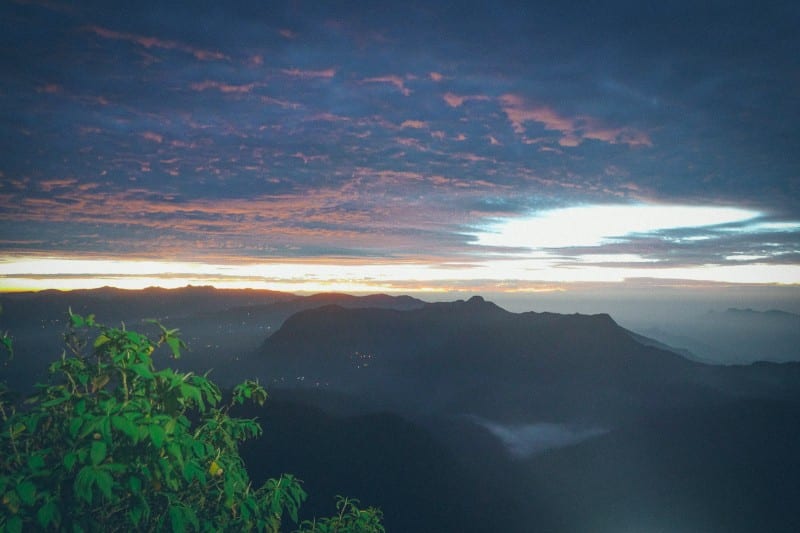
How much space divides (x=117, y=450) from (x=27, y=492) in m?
0.81

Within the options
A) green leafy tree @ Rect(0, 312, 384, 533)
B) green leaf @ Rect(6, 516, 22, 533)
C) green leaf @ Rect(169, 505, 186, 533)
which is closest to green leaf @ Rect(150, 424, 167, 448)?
green leafy tree @ Rect(0, 312, 384, 533)

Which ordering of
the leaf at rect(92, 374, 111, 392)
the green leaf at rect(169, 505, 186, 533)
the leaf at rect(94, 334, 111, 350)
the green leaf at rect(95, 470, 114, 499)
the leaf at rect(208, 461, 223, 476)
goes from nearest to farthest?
the green leaf at rect(95, 470, 114, 499) < the green leaf at rect(169, 505, 186, 533) < the leaf at rect(94, 334, 111, 350) < the leaf at rect(92, 374, 111, 392) < the leaf at rect(208, 461, 223, 476)

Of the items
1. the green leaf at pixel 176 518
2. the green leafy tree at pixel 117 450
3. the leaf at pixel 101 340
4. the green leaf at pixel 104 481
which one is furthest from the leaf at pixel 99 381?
the green leaf at pixel 176 518

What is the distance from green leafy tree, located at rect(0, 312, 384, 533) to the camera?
3877 millimetres

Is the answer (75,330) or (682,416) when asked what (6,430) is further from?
(682,416)

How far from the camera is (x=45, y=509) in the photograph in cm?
384

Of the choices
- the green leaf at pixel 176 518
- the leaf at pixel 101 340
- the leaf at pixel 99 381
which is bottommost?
the green leaf at pixel 176 518

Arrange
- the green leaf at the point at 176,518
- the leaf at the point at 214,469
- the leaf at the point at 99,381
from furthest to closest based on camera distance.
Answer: the leaf at the point at 214,469, the leaf at the point at 99,381, the green leaf at the point at 176,518

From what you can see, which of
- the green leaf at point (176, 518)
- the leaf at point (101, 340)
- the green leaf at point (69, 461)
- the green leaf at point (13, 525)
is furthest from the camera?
the leaf at point (101, 340)

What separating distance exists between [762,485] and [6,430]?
614 ft

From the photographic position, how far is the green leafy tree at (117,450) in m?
3.88

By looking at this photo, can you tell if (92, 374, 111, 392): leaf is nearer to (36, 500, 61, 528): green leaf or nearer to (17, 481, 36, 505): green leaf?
(17, 481, 36, 505): green leaf

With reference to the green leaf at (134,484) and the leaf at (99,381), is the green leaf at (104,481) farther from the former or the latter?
the leaf at (99,381)

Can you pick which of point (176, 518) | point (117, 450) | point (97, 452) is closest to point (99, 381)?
point (117, 450)
